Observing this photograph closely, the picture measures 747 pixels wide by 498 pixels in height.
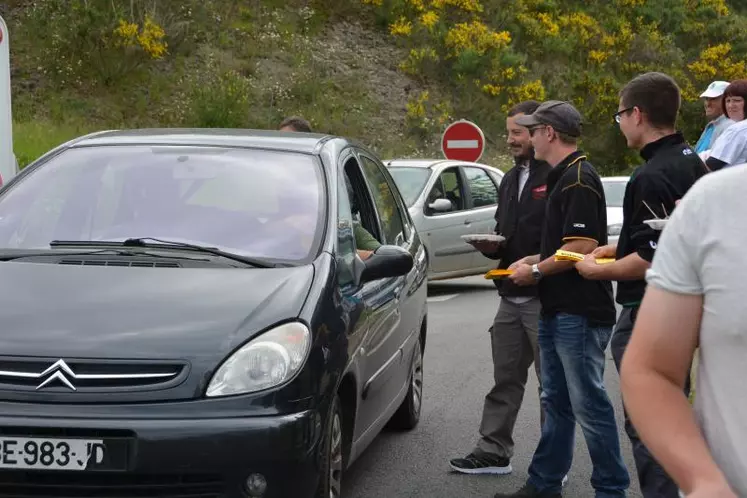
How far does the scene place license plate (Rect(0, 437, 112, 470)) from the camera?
4070mm

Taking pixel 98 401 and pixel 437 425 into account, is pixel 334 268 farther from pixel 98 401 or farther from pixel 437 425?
pixel 437 425

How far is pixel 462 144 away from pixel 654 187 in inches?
647

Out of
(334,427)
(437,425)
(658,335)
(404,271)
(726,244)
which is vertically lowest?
(437,425)

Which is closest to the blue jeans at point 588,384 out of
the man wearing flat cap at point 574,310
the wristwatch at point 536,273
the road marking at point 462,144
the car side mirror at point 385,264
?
the man wearing flat cap at point 574,310

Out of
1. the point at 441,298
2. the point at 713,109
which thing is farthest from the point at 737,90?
the point at 441,298

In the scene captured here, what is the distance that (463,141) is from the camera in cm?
2084

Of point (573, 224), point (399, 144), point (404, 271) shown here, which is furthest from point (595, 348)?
point (399, 144)

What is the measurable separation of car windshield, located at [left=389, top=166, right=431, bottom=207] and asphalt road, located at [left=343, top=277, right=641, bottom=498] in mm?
3751

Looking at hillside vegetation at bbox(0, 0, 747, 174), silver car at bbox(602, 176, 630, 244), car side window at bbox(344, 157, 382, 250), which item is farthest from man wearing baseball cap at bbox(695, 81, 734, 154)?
hillside vegetation at bbox(0, 0, 747, 174)

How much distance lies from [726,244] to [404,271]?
3.33 meters

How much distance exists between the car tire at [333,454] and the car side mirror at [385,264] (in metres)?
0.63

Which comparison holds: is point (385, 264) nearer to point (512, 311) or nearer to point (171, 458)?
point (512, 311)

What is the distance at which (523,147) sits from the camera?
245 inches

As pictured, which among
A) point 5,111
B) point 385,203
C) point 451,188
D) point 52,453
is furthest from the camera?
point 451,188
